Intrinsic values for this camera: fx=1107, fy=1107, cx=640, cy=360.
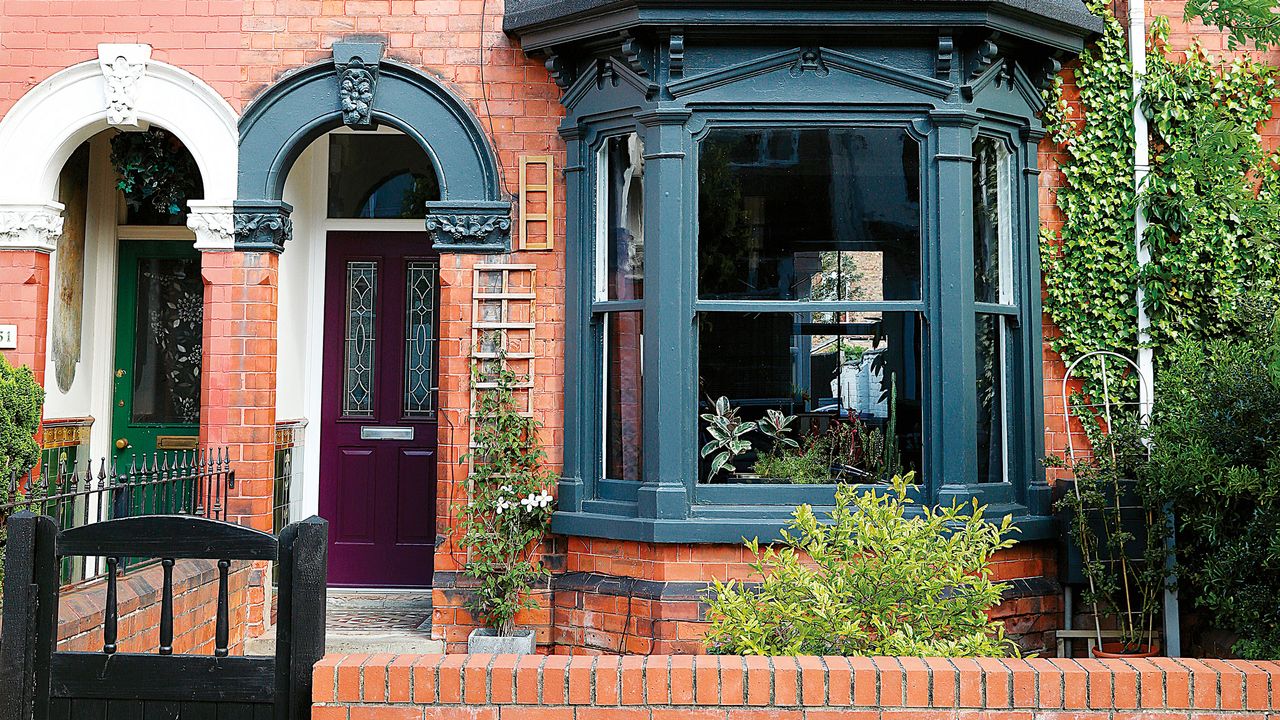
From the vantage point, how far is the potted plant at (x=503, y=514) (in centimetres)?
637

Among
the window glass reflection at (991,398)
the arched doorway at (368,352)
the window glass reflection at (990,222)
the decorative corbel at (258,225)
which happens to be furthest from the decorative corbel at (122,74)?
the window glass reflection at (991,398)

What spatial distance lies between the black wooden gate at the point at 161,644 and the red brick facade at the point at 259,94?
3.03 m

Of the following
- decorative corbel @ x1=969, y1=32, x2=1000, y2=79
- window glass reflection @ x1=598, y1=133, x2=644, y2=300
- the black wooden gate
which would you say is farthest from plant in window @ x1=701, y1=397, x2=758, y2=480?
the black wooden gate

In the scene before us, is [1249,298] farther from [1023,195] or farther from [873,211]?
[873,211]

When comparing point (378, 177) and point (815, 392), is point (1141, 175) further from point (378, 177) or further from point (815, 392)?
point (378, 177)

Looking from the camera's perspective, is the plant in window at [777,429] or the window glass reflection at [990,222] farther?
the window glass reflection at [990,222]

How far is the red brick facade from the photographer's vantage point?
22.0 ft

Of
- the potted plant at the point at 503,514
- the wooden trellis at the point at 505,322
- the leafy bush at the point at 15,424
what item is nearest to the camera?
the leafy bush at the point at 15,424

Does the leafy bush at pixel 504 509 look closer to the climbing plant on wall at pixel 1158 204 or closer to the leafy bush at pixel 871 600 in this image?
the leafy bush at pixel 871 600

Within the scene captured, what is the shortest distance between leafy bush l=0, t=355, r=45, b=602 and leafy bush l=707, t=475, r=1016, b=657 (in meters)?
2.92

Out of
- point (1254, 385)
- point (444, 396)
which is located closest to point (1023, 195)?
point (1254, 385)

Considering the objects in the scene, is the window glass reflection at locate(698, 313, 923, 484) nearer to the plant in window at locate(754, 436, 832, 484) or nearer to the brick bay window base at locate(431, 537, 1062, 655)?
the plant in window at locate(754, 436, 832, 484)

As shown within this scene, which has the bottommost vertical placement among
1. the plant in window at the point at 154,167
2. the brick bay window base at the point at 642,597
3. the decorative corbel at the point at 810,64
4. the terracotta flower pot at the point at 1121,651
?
the terracotta flower pot at the point at 1121,651

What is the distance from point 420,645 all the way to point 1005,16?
16.2 feet
